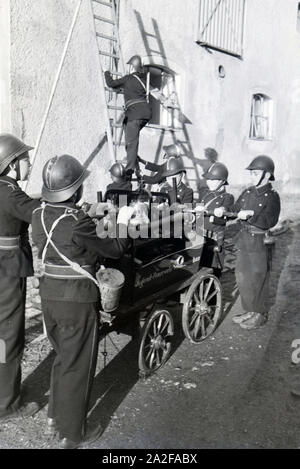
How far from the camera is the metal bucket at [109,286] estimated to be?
3049mm

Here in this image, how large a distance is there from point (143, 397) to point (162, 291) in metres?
0.93

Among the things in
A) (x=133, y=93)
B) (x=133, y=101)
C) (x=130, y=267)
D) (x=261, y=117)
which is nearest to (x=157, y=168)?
(x=133, y=101)

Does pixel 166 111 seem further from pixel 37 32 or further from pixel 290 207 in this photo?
pixel 290 207

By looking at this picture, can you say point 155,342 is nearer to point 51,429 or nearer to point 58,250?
point 51,429

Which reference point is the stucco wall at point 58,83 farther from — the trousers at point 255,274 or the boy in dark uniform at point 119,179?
the trousers at point 255,274

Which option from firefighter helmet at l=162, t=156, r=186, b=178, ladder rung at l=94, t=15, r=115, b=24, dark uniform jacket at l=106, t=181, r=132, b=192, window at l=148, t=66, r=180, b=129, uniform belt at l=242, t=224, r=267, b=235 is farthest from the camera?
window at l=148, t=66, r=180, b=129

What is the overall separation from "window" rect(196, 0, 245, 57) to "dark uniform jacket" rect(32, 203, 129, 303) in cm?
863

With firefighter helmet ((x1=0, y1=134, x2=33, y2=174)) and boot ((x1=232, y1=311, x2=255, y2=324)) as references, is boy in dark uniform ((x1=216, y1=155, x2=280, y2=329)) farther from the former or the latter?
firefighter helmet ((x1=0, y1=134, x2=33, y2=174))

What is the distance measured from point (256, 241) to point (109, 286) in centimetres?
270

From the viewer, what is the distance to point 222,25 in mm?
10922

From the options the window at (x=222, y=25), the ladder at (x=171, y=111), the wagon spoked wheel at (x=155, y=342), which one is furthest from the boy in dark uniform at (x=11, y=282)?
the window at (x=222, y=25)

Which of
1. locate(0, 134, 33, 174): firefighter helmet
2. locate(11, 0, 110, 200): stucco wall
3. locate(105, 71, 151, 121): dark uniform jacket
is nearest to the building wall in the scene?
locate(11, 0, 110, 200): stucco wall

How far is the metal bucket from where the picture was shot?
10.0 ft
